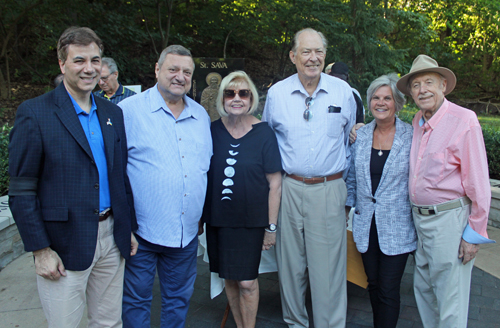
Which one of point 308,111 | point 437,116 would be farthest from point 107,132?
point 437,116

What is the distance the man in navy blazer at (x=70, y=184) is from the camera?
180 centimetres

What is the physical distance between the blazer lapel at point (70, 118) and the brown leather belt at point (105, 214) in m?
0.34

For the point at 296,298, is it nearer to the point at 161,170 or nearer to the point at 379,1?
the point at 161,170

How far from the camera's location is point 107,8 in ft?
37.5

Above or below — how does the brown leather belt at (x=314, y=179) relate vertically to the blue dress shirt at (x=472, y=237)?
above

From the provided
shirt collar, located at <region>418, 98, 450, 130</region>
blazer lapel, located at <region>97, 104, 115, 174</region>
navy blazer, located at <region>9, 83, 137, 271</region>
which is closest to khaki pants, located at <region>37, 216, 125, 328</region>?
navy blazer, located at <region>9, 83, 137, 271</region>

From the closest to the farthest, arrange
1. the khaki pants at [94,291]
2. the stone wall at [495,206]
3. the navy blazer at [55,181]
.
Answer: the navy blazer at [55,181] < the khaki pants at [94,291] < the stone wall at [495,206]

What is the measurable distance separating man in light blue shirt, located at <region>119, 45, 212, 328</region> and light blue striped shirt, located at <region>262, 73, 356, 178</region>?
0.62 m

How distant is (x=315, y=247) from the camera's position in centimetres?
289

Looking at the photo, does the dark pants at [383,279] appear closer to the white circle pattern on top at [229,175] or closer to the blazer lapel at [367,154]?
the blazer lapel at [367,154]

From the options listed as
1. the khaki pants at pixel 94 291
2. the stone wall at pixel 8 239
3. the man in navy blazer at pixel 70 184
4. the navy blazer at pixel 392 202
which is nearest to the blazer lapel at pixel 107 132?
the man in navy blazer at pixel 70 184

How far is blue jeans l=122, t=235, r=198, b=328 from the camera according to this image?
2.51 m

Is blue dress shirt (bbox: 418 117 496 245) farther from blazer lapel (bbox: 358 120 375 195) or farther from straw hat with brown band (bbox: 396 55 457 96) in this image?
straw hat with brown band (bbox: 396 55 457 96)

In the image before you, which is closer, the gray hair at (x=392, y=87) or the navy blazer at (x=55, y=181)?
the navy blazer at (x=55, y=181)
